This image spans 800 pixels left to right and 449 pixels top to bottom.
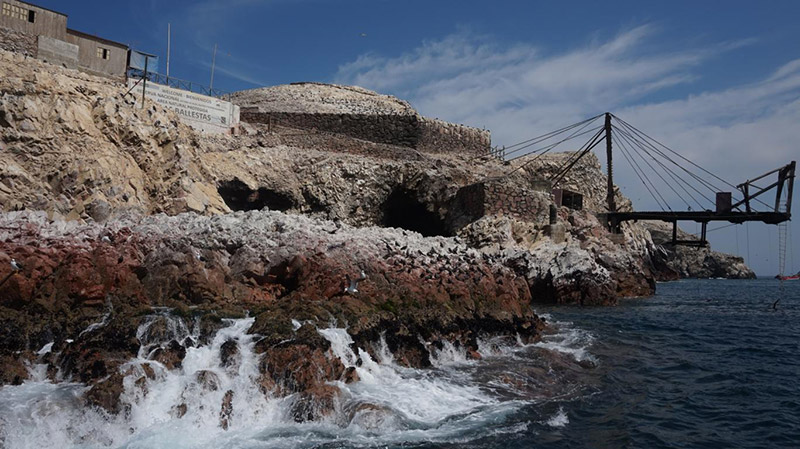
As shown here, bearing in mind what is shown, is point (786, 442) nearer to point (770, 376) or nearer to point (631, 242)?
point (770, 376)

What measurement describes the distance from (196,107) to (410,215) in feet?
37.9

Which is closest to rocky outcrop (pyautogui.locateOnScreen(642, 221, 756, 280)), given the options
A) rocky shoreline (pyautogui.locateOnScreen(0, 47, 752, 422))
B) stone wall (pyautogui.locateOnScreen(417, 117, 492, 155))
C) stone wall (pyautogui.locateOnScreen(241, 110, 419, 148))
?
stone wall (pyautogui.locateOnScreen(417, 117, 492, 155))

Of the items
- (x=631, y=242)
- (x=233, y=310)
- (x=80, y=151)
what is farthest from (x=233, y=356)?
(x=631, y=242)

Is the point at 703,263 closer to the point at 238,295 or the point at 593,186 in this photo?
the point at 593,186

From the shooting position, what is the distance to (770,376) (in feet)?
36.7

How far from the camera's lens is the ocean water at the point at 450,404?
6992mm

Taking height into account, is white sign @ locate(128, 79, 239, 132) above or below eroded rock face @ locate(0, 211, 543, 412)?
above

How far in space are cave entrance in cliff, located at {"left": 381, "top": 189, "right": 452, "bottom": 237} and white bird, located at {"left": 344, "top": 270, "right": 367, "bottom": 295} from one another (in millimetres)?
15683

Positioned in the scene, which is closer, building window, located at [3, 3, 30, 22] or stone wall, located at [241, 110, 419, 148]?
building window, located at [3, 3, 30, 22]

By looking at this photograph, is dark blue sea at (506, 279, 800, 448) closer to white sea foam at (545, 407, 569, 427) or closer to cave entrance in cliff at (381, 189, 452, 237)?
white sea foam at (545, 407, 569, 427)

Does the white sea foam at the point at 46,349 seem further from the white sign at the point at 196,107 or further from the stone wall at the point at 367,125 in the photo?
the stone wall at the point at 367,125

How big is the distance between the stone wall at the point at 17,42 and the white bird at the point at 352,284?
1523cm

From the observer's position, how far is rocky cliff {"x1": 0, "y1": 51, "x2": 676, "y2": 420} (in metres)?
8.59

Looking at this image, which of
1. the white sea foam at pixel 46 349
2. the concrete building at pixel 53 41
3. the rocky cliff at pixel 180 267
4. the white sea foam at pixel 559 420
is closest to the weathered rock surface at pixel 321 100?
the rocky cliff at pixel 180 267
